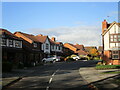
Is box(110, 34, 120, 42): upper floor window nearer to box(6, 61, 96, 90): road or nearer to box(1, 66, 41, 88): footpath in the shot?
box(6, 61, 96, 90): road

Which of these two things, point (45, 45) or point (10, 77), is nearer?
point (10, 77)

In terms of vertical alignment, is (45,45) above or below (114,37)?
below

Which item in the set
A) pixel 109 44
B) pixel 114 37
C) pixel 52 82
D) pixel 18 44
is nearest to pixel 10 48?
pixel 18 44

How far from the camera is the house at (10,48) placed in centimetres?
3475

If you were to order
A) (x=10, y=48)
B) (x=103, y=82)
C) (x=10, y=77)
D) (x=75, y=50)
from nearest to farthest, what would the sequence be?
(x=103, y=82) < (x=10, y=77) < (x=10, y=48) < (x=75, y=50)

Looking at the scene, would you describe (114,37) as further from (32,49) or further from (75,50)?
(75,50)

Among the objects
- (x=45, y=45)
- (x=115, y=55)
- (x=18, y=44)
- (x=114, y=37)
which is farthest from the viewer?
(x=45, y=45)

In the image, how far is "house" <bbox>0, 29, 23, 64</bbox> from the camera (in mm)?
34750

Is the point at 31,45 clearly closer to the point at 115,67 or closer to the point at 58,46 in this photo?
the point at 58,46

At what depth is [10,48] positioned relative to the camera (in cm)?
3641

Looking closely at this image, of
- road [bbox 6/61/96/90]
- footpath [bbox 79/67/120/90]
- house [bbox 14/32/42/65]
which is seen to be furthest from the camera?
house [bbox 14/32/42/65]

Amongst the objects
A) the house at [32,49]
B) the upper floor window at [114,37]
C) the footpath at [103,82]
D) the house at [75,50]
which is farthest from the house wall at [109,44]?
the house at [75,50]

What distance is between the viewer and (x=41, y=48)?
57812 mm

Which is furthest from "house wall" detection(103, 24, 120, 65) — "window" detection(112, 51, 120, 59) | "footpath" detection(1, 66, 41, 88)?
"footpath" detection(1, 66, 41, 88)
